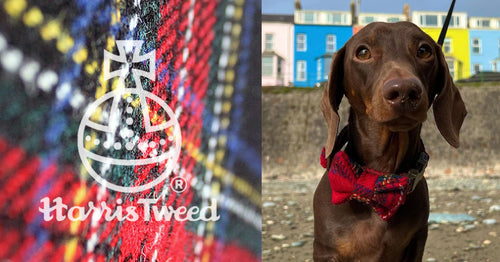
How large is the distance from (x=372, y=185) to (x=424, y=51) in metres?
0.67

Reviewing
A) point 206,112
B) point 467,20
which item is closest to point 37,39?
point 206,112

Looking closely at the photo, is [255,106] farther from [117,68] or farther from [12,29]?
[12,29]

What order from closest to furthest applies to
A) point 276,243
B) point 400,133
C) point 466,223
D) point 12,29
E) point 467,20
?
point 12,29 → point 400,133 → point 276,243 → point 466,223 → point 467,20

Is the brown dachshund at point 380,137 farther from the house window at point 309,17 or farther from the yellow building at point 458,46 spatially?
the house window at point 309,17

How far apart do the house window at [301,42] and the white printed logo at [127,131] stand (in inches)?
1124

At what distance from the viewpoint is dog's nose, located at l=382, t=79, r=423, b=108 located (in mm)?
1885

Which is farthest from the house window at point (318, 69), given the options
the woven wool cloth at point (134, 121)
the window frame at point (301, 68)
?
the woven wool cloth at point (134, 121)

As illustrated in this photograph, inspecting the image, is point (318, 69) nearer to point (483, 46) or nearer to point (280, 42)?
point (280, 42)

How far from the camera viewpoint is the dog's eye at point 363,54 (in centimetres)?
225

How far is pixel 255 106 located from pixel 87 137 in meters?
0.77

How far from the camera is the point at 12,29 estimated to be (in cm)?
194

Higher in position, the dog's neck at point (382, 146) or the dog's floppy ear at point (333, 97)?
the dog's floppy ear at point (333, 97)

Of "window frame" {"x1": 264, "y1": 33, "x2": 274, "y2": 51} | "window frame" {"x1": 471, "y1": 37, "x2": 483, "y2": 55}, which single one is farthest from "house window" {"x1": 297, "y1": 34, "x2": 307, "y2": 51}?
"window frame" {"x1": 471, "y1": 37, "x2": 483, "y2": 55}

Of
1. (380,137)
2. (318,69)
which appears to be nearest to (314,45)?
(318,69)
